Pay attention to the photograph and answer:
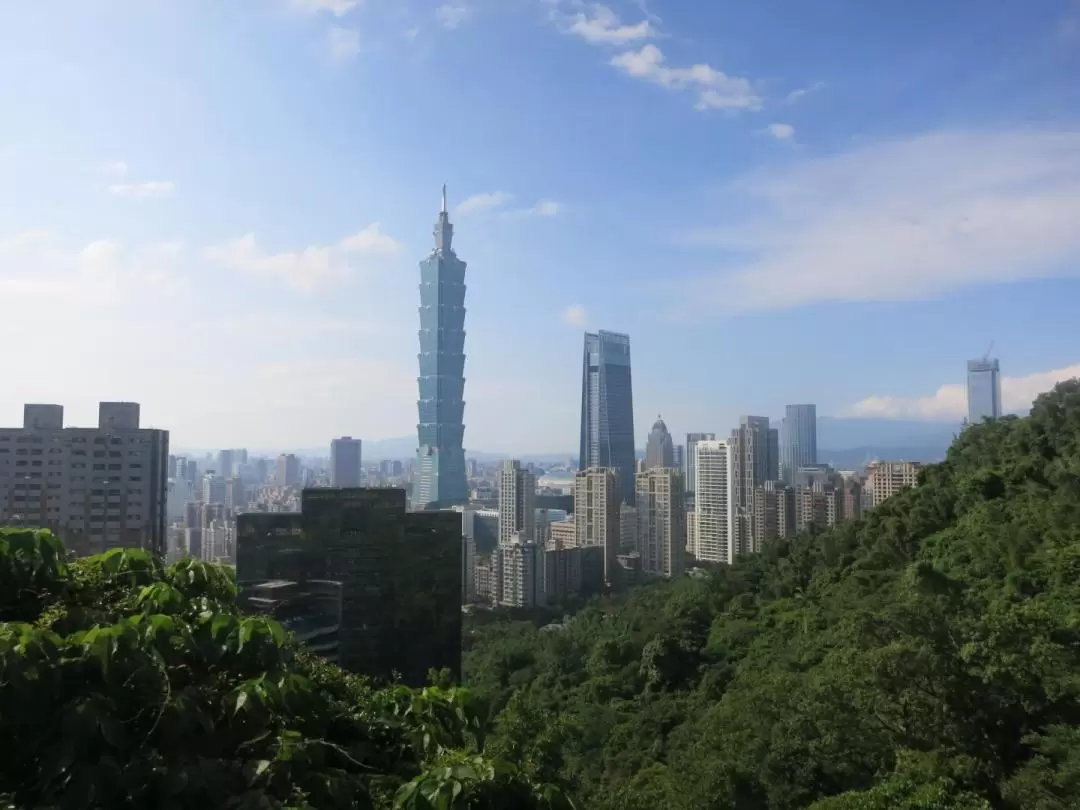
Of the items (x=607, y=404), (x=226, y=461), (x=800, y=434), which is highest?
(x=607, y=404)

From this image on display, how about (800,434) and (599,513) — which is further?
(800,434)

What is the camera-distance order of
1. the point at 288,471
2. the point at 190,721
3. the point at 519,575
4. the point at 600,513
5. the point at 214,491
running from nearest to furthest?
1. the point at 190,721
2. the point at 519,575
3. the point at 600,513
4. the point at 214,491
5. the point at 288,471

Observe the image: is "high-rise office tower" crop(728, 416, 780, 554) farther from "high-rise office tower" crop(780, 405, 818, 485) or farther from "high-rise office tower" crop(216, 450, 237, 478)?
"high-rise office tower" crop(216, 450, 237, 478)

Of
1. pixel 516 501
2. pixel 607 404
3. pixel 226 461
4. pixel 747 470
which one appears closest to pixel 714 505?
pixel 747 470

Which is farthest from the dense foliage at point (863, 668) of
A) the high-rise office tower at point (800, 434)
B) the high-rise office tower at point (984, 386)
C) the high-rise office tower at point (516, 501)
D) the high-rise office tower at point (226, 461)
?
the high-rise office tower at point (800, 434)

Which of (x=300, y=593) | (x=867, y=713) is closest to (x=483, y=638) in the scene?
(x=300, y=593)

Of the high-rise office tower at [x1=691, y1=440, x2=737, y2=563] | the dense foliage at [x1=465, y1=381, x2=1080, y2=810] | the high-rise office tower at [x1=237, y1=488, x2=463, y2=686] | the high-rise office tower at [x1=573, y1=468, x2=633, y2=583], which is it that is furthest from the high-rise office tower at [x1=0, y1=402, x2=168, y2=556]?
the high-rise office tower at [x1=691, y1=440, x2=737, y2=563]

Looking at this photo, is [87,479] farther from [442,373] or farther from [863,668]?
[442,373]

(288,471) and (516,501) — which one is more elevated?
(288,471)
